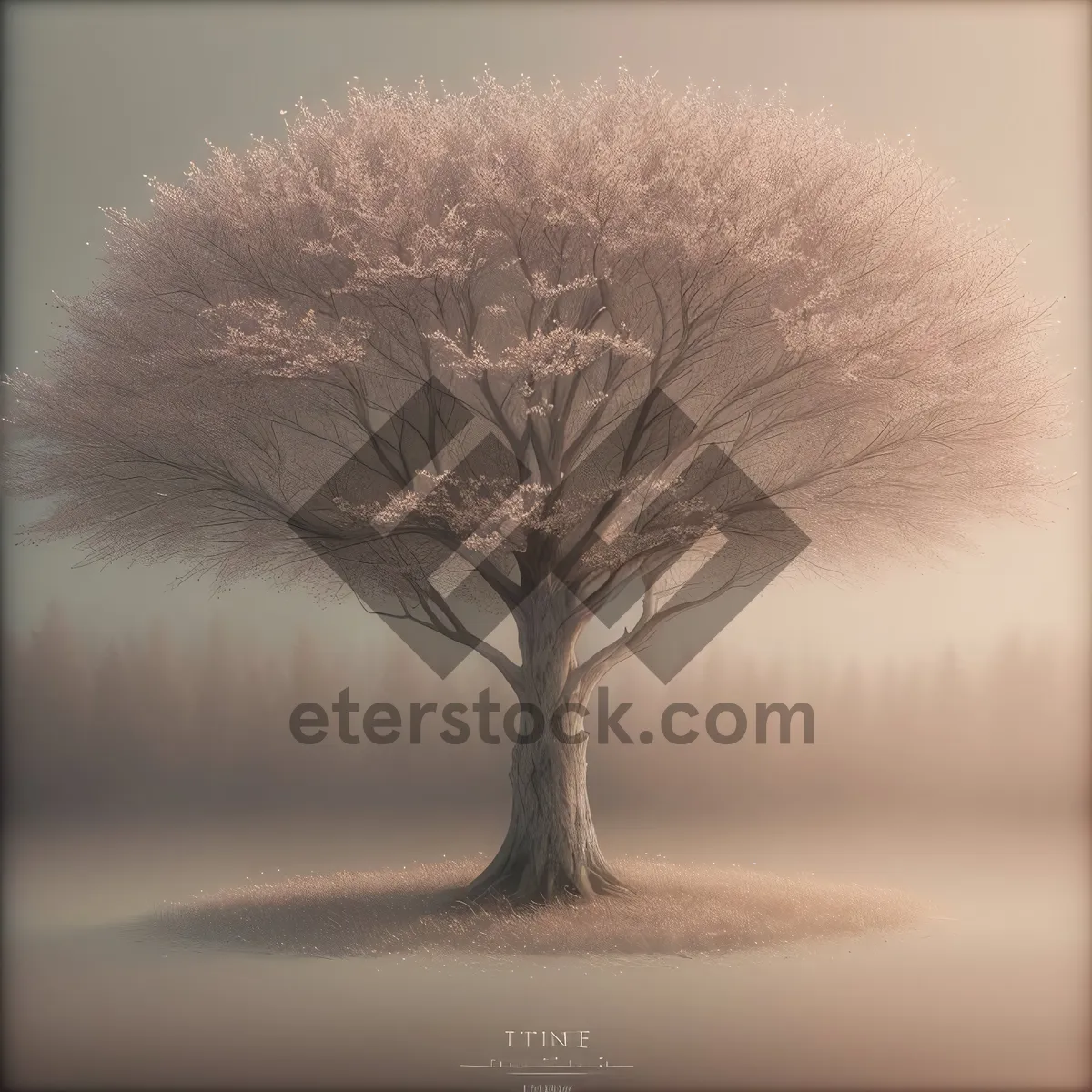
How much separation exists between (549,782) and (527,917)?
5.00ft

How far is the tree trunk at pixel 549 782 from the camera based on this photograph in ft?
42.9

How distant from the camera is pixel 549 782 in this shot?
13211 mm

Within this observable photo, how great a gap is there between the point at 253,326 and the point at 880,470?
673 centimetres

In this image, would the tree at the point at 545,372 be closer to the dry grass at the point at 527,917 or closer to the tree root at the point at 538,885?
the tree root at the point at 538,885

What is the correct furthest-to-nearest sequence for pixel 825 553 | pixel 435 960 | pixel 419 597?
pixel 825 553, pixel 419 597, pixel 435 960

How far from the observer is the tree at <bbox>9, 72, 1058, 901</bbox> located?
1139cm

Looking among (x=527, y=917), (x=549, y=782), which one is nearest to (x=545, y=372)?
(x=549, y=782)

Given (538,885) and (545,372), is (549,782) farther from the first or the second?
(545,372)

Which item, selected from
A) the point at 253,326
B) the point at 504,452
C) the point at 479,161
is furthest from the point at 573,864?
the point at 479,161

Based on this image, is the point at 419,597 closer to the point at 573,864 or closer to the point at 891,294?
the point at 573,864

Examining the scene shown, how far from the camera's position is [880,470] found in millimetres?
12914

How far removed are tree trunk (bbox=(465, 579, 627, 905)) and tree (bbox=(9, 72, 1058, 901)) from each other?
37 mm

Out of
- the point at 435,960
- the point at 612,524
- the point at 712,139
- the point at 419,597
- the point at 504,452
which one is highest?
the point at 712,139

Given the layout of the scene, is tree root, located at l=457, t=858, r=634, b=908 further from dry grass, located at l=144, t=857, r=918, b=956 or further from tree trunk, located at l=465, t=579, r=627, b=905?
dry grass, located at l=144, t=857, r=918, b=956
